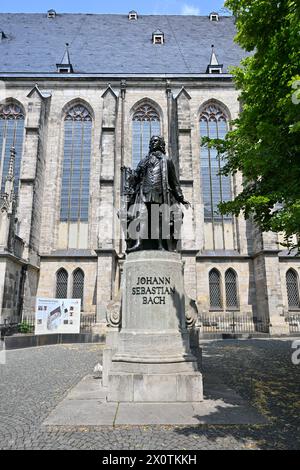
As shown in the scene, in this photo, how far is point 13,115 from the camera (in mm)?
22266

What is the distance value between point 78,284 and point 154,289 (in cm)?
1497

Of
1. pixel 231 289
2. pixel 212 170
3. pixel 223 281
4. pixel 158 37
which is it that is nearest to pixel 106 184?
pixel 212 170

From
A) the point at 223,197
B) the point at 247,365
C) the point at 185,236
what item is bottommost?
the point at 247,365

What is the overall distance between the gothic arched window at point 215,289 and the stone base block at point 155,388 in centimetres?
1529

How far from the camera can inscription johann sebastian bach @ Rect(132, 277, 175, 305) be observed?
5.11m

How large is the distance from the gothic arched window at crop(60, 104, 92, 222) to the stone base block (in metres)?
16.8

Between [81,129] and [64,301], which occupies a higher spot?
[81,129]

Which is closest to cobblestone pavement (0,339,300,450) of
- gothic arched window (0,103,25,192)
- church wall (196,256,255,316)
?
church wall (196,256,255,316)

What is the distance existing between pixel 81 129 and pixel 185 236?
10.8 metres

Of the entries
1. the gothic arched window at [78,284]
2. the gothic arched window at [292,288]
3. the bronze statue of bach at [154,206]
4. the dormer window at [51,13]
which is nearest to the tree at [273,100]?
the bronze statue of bach at [154,206]

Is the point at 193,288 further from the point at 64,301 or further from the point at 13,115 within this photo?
the point at 13,115

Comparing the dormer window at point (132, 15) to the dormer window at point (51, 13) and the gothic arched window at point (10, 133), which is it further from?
the gothic arched window at point (10, 133)

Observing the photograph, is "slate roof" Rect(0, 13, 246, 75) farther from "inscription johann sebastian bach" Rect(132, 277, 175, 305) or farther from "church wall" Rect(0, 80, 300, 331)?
"inscription johann sebastian bach" Rect(132, 277, 175, 305)
